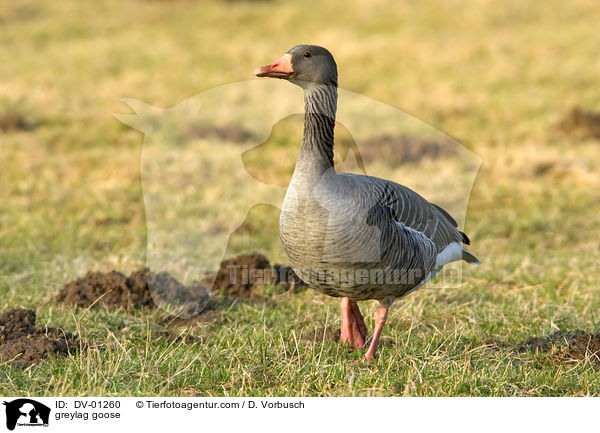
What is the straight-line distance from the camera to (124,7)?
26.1m

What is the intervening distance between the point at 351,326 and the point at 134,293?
210 centimetres

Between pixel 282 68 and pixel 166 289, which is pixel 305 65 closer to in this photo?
pixel 282 68

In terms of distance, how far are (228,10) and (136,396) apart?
72.9 feet

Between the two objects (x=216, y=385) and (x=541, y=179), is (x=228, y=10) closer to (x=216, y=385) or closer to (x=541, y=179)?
(x=541, y=179)

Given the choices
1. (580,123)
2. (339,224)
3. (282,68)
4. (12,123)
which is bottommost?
(339,224)

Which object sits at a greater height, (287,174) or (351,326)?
(287,174)

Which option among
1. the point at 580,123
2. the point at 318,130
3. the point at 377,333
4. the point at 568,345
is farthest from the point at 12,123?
the point at 568,345

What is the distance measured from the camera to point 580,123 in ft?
45.0

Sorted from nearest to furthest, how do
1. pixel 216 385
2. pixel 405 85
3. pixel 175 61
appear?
pixel 216 385
pixel 405 85
pixel 175 61

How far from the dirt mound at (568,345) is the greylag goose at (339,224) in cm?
99

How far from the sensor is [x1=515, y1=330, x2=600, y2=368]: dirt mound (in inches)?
200
